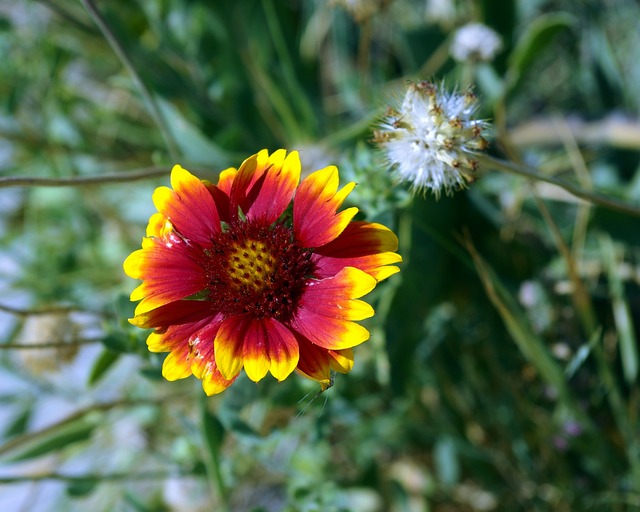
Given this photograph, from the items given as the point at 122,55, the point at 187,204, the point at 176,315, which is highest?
the point at 122,55

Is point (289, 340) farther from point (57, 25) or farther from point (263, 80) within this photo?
point (57, 25)

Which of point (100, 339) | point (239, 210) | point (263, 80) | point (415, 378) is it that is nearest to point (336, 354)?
point (239, 210)

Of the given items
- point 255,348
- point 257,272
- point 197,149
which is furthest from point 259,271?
point 197,149

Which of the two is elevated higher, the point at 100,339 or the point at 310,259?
the point at 310,259

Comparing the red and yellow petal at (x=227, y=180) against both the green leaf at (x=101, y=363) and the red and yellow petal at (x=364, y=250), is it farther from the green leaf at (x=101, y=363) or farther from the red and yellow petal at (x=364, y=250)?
the green leaf at (x=101, y=363)

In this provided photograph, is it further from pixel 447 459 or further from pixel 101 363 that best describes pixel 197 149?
pixel 447 459

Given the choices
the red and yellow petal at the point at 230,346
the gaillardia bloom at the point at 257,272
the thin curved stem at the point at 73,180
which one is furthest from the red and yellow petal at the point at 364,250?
the thin curved stem at the point at 73,180

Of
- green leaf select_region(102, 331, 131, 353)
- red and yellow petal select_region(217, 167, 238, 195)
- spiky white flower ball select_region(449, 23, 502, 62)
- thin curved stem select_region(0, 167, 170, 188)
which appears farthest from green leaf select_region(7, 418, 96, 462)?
spiky white flower ball select_region(449, 23, 502, 62)

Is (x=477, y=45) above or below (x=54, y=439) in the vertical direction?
above
